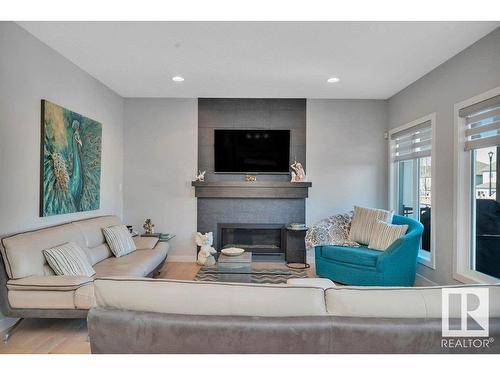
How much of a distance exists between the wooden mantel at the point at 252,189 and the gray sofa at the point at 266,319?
145 inches

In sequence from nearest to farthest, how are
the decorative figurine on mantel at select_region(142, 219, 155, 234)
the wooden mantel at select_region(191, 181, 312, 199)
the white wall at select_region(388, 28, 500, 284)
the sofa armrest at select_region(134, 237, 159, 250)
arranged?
the white wall at select_region(388, 28, 500, 284) → the sofa armrest at select_region(134, 237, 159, 250) → the decorative figurine on mantel at select_region(142, 219, 155, 234) → the wooden mantel at select_region(191, 181, 312, 199)

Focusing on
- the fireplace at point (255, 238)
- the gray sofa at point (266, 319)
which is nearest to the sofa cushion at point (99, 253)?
the fireplace at point (255, 238)

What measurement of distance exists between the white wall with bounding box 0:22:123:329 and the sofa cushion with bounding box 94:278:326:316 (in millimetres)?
1924

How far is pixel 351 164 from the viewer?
5.28 m

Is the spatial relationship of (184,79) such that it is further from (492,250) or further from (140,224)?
(492,250)

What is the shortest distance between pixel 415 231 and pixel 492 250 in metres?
0.75

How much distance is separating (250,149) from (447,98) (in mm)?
2738

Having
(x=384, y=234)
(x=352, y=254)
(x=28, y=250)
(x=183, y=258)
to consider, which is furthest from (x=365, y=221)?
(x=28, y=250)

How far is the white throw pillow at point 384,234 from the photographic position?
387cm

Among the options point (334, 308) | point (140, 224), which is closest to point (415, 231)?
point (334, 308)

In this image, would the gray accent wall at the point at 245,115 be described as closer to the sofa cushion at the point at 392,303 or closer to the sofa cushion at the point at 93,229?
the sofa cushion at the point at 93,229

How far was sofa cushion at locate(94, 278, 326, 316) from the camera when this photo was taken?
1.40 m

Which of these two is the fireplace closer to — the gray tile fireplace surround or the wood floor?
the gray tile fireplace surround

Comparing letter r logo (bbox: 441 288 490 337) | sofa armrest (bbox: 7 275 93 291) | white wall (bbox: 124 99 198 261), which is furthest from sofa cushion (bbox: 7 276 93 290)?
white wall (bbox: 124 99 198 261)
